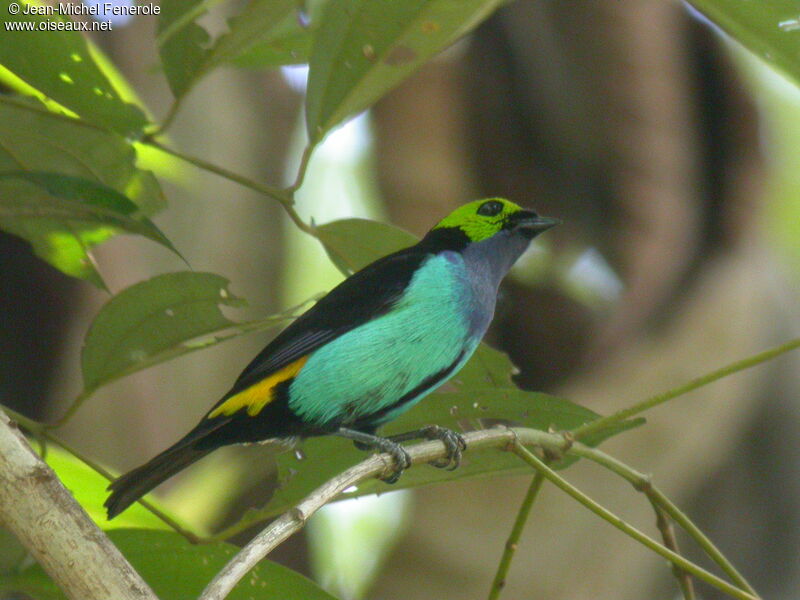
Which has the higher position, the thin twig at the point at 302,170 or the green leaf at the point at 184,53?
the green leaf at the point at 184,53

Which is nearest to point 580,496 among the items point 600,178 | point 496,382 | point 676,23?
point 496,382

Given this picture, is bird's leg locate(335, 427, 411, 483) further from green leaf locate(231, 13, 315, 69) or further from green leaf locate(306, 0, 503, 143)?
green leaf locate(231, 13, 315, 69)

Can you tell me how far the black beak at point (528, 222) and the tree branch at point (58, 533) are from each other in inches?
82.8

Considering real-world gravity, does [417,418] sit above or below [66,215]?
below

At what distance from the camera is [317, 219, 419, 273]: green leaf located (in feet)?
8.05

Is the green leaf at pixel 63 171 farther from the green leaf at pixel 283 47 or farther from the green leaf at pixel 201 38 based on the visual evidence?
the green leaf at pixel 283 47

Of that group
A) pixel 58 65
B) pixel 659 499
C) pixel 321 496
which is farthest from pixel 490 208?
pixel 321 496

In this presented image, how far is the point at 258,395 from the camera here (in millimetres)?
2654

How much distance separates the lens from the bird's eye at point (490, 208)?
3375mm

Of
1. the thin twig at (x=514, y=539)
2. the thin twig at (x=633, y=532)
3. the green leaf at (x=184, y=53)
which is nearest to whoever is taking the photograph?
the thin twig at (x=633, y=532)

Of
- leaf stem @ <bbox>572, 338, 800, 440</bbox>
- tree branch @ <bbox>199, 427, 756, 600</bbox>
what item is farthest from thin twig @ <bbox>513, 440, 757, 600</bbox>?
leaf stem @ <bbox>572, 338, 800, 440</bbox>

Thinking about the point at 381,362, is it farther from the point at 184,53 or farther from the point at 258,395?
the point at 184,53

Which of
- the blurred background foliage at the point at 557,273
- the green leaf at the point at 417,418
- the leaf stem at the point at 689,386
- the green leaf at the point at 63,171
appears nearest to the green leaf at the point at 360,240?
the green leaf at the point at 417,418

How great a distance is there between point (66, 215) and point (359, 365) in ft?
2.84
